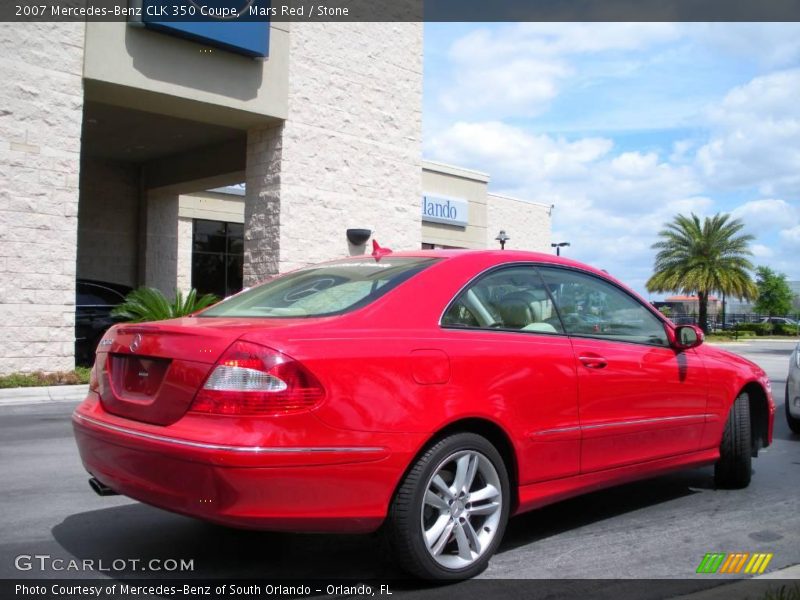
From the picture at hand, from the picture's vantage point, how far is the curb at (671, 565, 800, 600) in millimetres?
3611

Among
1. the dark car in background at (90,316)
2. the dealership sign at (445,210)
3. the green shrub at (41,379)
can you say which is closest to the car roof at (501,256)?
the green shrub at (41,379)

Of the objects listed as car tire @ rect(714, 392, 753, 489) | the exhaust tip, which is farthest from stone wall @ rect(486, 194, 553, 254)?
the exhaust tip

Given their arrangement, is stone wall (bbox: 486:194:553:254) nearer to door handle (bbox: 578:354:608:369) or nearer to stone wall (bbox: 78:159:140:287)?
stone wall (bbox: 78:159:140:287)

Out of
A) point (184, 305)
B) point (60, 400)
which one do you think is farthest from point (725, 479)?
point (184, 305)

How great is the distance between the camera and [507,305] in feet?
14.2

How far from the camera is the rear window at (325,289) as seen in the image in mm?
3900

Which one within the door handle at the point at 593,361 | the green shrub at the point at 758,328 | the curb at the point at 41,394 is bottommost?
the green shrub at the point at 758,328

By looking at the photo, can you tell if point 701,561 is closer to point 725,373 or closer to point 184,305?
point 725,373

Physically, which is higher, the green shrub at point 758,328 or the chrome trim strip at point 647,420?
the chrome trim strip at point 647,420

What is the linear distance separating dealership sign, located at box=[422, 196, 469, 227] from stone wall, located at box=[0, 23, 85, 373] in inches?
640

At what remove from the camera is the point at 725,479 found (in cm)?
574

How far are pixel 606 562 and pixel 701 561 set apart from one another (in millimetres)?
505

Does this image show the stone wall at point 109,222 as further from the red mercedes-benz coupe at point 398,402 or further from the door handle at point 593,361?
the door handle at point 593,361

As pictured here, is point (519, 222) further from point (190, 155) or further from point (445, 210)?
point (190, 155)
